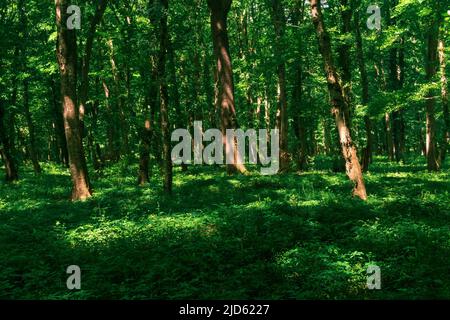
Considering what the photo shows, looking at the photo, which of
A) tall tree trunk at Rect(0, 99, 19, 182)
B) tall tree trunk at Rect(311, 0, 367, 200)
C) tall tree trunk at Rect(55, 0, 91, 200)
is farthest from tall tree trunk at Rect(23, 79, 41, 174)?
tall tree trunk at Rect(311, 0, 367, 200)

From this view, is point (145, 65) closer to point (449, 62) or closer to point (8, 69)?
point (8, 69)

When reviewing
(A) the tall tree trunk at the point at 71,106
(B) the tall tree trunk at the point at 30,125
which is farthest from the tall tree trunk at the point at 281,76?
(B) the tall tree trunk at the point at 30,125

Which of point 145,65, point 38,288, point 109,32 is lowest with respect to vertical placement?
point 38,288

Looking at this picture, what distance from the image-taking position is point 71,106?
638 inches

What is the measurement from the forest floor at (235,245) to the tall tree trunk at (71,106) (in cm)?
99

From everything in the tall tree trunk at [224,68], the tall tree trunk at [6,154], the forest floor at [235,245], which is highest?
the tall tree trunk at [224,68]

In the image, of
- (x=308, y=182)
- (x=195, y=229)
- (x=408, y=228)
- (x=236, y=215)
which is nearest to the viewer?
(x=408, y=228)

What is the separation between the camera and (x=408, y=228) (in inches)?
383

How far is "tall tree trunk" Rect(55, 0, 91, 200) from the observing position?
16.0 m

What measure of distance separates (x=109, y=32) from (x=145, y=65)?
3694 mm

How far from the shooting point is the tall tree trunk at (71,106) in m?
16.0

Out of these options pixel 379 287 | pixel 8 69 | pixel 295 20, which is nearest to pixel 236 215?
pixel 379 287

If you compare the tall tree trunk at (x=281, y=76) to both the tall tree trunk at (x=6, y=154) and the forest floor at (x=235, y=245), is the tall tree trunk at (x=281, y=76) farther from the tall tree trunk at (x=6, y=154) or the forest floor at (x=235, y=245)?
the tall tree trunk at (x=6, y=154)

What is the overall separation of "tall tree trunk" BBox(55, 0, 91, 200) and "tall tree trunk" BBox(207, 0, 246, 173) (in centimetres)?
791
